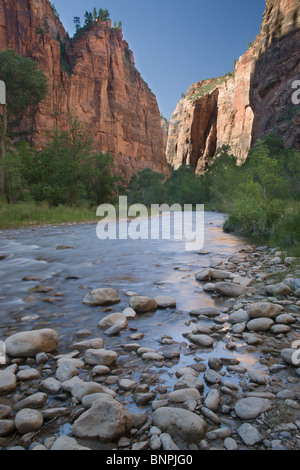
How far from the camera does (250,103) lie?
48562 millimetres

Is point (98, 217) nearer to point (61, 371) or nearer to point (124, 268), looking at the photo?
point (124, 268)

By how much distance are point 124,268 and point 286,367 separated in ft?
12.0

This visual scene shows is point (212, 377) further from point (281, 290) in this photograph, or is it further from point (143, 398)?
point (281, 290)

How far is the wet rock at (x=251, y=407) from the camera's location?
1.41m

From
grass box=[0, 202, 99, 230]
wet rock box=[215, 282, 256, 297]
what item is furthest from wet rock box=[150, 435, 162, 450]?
grass box=[0, 202, 99, 230]

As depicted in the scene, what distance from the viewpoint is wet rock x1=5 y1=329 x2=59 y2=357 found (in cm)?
206

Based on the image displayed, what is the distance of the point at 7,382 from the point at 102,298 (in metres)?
1.59

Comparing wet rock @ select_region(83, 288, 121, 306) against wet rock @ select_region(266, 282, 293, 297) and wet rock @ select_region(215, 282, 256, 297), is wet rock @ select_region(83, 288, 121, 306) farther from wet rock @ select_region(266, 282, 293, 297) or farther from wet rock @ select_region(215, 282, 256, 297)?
wet rock @ select_region(266, 282, 293, 297)

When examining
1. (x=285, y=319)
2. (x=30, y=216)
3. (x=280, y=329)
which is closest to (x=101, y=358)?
(x=280, y=329)

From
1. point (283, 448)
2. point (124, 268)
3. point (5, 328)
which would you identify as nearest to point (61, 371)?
point (5, 328)

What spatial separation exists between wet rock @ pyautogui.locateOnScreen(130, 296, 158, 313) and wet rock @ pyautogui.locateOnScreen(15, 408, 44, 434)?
164cm

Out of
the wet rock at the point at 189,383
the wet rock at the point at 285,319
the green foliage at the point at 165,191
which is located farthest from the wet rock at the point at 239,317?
the green foliage at the point at 165,191

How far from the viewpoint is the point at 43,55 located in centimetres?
4775

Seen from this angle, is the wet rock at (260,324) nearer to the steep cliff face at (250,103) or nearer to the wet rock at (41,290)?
the wet rock at (41,290)
